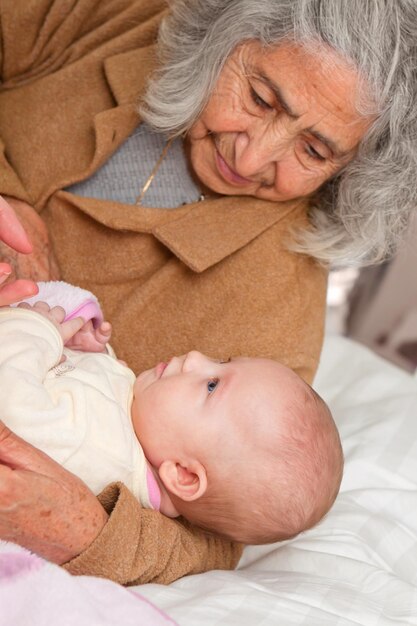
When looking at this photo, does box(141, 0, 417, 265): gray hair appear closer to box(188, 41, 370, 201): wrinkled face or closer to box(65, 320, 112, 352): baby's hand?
box(188, 41, 370, 201): wrinkled face

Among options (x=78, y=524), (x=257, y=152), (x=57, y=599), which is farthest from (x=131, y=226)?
(x=57, y=599)

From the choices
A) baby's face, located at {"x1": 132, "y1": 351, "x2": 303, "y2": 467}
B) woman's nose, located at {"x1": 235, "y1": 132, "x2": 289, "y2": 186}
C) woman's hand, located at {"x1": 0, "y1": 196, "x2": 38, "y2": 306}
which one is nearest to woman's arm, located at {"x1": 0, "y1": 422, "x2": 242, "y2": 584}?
baby's face, located at {"x1": 132, "y1": 351, "x2": 303, "y2": 467}

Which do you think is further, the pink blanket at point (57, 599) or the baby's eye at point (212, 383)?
the baby's eye at point (212, 383)

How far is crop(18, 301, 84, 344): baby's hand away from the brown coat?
1.17ft

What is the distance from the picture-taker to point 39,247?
75.0 inches

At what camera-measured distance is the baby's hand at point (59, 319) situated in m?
1.53

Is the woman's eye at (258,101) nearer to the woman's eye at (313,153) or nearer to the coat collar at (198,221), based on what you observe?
the woman's eye at (313,153)

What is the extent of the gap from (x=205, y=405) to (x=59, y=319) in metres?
0.34

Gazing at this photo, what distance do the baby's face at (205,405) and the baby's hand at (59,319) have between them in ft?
0.59

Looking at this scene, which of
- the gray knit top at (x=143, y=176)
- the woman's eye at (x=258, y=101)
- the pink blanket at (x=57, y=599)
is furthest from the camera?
the gray knit top at (x=143, y=176)

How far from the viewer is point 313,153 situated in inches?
72.7

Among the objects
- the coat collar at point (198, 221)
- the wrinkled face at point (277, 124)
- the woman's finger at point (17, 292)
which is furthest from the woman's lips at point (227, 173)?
the woman's finger at point (17, 292)

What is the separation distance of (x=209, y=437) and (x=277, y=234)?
734 mm

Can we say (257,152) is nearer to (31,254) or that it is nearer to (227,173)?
(227,173)
